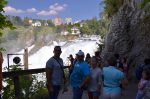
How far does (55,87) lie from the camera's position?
10.9 metres

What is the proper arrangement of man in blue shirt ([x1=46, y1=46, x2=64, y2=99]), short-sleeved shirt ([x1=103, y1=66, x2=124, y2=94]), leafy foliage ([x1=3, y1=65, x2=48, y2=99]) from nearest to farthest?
short-sleeved shirt ([x1=103, y1=66, x2=124, y2=94]), man in blue shirt ([x1=46, y1=46, x2=64, y2=99]), leafy foliage ([x1=3, y1=65, x2=48, y2=99])

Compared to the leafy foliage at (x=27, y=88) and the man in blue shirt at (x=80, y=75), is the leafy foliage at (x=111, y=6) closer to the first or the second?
the leafy foliage at (x=27, y=88)

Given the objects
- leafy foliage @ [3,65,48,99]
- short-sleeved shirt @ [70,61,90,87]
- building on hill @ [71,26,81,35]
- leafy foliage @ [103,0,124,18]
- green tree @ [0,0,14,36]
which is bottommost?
leafy foliage @ [3,65,48,99]

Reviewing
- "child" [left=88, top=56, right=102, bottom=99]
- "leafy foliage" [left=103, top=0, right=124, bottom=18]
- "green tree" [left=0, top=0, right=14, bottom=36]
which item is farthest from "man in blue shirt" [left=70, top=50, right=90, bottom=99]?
"leafy foliage" [left=103, top=0, right=124, bottom=18]

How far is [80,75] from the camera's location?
11031 millimetres

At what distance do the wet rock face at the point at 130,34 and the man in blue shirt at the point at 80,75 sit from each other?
13.2 m

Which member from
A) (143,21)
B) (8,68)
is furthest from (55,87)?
(143,21)

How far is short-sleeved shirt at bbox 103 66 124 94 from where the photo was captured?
32.0ft

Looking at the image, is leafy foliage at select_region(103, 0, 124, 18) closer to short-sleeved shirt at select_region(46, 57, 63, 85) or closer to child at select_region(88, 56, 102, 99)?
child at select_region(88, 56, 102, 99)

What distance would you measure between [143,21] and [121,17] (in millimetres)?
3848

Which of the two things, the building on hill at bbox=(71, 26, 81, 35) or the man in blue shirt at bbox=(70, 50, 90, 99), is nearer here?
the man in blue shirt at bbox=(70, 50, 90, 99)

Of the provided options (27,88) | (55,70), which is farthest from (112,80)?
(27,88)

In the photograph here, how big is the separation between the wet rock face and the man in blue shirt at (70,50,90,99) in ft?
43.4

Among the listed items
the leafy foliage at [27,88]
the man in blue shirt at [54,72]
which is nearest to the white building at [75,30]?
the leafy foliage at [27,88]
